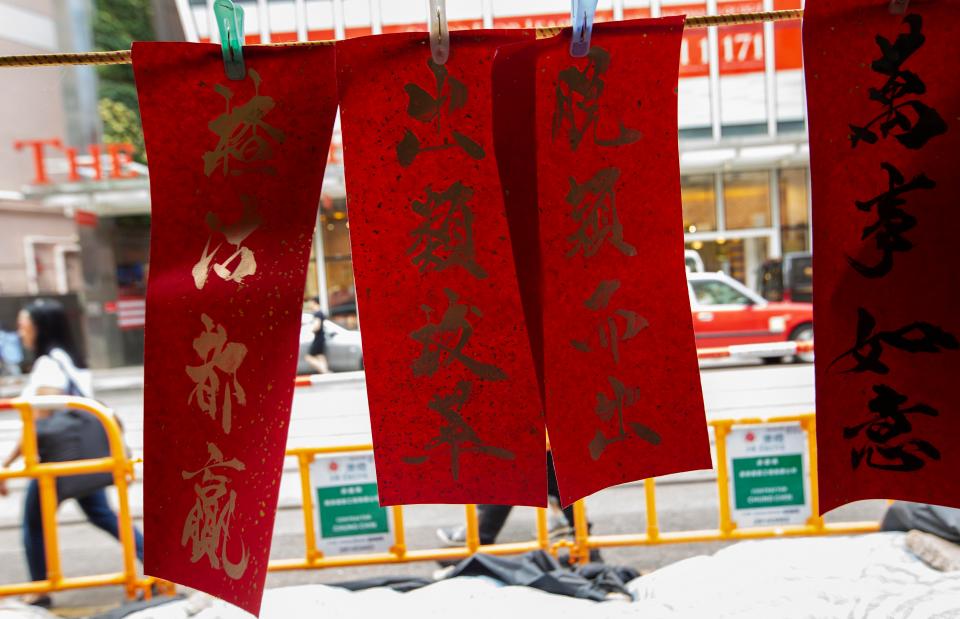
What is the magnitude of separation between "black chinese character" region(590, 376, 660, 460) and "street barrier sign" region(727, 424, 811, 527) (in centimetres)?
242

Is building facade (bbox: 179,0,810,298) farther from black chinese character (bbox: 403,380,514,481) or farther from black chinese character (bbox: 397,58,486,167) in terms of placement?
black chinese character (bbox: 403,380,514,481)

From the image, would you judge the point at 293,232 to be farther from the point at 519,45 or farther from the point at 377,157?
the point at 519,45

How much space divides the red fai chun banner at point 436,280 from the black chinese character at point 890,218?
731mm

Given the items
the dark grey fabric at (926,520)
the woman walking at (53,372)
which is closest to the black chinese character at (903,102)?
the dark grey fabric at (926,520)

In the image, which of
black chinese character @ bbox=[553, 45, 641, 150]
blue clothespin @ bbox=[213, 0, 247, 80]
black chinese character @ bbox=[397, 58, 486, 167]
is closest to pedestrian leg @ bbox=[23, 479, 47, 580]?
blue clothespin @ bbox=[213, 0, 247, 80]

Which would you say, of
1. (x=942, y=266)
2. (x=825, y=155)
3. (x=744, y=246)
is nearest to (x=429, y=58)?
(x=825, y=155)

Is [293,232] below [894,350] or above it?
above

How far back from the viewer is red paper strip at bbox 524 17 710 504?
1.32 metres

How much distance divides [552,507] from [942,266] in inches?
123

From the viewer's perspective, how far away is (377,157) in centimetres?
134

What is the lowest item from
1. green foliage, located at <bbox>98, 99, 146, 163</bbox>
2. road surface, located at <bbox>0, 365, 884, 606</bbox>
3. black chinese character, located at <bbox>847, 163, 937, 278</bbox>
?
road surface, located at <bbox>0, 365, 884, 606</bbox>

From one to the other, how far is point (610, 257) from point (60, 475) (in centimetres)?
324

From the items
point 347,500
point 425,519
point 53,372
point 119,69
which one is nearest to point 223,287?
point 347,500

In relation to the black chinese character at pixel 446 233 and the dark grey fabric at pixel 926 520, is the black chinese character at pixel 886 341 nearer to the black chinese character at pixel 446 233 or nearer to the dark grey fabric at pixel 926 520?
the black chinese character at pixel 446 233
